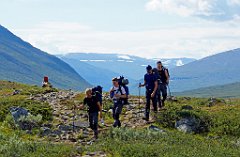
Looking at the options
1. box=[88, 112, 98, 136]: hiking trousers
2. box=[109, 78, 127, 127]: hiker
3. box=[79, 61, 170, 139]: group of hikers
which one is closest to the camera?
box=[88, 112, 98, 136]: hiking trousers

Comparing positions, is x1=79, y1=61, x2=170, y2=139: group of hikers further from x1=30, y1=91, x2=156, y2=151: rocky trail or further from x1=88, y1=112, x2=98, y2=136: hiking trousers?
x1=30, y1=91, x2=156, y2=151: rocky trail

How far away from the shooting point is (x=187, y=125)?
23406mm

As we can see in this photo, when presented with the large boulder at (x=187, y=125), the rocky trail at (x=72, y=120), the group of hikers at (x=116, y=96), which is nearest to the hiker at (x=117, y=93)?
the group of hikers at (x=116, y=96)

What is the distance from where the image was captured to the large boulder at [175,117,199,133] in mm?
23172

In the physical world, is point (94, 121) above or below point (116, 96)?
below

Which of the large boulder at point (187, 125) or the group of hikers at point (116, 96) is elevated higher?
the group of hikers at point (116, 96)

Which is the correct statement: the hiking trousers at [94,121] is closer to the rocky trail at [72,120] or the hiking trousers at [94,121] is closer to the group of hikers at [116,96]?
the group of hikers at [116,96]

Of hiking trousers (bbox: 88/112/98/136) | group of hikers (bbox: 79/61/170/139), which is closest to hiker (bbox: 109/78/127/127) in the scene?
group of hikers (bbox: 79/61/170/139)

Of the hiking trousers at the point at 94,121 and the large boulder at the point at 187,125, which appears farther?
the large boulder at the point at 187,125

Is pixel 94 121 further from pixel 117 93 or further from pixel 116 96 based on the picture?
pixel 117 93

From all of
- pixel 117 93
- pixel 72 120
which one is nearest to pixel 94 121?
pixel 117 93

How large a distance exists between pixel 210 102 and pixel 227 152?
671 inches

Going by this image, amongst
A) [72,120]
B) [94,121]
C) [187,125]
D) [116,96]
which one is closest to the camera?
[94,121]

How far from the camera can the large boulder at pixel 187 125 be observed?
23172 millimetres
